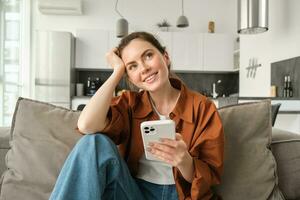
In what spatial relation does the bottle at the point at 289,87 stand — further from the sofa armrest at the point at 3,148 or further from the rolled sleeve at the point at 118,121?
the sofa armrest at the point at 3,148

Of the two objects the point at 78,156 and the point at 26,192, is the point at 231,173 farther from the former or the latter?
the point at 26,192

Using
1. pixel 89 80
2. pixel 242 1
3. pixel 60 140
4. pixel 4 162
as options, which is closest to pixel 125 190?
pixel 60 140

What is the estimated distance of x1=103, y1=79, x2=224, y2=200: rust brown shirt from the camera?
1.09 meters

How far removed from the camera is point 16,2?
16.8 ft

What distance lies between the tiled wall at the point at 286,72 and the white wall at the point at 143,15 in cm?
199

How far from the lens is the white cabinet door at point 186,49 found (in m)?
5.09

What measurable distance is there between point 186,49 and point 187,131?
4.05 m

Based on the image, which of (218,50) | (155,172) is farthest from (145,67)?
(218,50)

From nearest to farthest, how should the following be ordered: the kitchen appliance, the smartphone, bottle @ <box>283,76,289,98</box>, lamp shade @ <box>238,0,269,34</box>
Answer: the smartphone < bottle @ <box>283,76,289,98</box> < lamp shade @ <box>238,0,269,34</box> < the kitchen appliance

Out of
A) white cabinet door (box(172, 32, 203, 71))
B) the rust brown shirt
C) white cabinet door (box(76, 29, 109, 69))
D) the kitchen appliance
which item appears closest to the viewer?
the rust brown shirt

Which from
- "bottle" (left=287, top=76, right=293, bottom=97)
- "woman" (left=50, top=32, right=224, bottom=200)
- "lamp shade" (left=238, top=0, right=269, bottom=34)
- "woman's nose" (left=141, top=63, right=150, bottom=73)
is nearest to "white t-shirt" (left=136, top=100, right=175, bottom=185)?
"woman" (left=50, top=32, right=224, bottom=200)

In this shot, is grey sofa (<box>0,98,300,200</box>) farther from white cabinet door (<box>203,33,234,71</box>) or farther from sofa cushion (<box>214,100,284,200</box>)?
white cabinet door (<box>203,33,234,71</box>)

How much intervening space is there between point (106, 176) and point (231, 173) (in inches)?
18.8

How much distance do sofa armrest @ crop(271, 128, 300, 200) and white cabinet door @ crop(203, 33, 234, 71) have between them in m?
3.90
